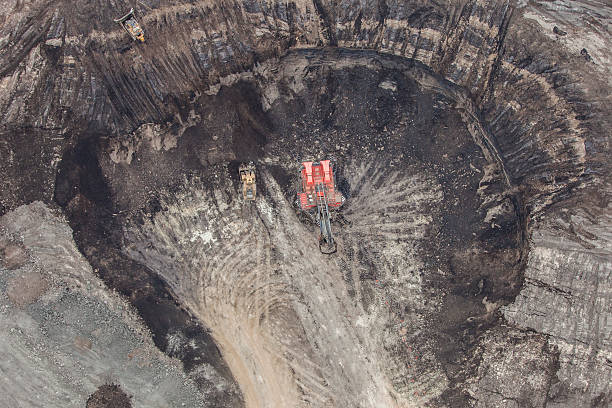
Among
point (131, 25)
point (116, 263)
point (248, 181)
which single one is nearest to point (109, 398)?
point (116, 263)

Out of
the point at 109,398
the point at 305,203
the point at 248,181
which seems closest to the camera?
the point at 109,398

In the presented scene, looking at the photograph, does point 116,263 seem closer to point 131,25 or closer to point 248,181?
point 248,181

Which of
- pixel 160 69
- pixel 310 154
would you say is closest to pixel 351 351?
pixel 310 154

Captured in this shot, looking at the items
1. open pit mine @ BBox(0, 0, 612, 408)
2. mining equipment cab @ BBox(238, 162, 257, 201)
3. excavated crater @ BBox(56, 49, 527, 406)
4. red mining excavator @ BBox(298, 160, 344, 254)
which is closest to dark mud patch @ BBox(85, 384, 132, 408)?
open pit mine @ BBox(0, 0, 612, 408)

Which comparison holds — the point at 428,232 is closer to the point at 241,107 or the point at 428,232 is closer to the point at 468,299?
the point at 468,299

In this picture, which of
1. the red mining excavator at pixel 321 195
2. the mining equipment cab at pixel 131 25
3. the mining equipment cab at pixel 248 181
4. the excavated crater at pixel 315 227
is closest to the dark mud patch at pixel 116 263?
the excavated crater at pixel 315 227

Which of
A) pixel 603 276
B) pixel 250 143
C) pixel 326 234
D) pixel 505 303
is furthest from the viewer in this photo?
pixel 250 143

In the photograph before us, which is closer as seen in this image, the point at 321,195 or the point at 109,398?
the point at 109,398
